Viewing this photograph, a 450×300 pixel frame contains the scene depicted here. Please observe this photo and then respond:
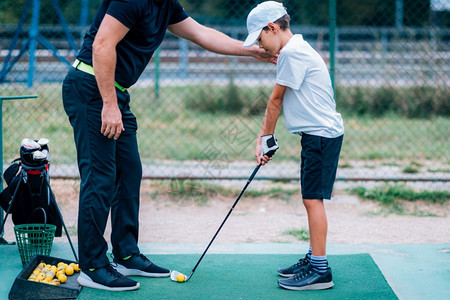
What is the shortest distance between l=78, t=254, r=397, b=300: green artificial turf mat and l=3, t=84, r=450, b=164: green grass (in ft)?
10.7

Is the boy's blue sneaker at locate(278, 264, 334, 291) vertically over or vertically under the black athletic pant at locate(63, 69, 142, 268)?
under

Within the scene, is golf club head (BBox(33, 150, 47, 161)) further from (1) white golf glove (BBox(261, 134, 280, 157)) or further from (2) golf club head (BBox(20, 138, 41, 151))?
(1) white golf glove (BBox(261, 134, 280, 157))

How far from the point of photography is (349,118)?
995 centimetres

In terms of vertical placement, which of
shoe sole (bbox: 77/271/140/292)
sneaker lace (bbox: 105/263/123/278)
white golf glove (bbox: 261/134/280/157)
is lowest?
shoe sole (bbox: 77/271/140/292)

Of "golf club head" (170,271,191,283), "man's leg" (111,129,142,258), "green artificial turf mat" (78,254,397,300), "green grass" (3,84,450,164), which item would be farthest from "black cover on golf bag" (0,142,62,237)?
"green grass" (3,84,450,164)

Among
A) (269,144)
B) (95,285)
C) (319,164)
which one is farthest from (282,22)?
(95,285)

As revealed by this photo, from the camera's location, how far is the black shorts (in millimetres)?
3629

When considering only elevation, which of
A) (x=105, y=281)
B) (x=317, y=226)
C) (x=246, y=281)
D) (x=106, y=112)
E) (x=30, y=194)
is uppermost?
(x=106, y=112)

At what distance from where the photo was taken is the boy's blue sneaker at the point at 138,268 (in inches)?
154

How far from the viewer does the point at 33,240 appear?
409 cm

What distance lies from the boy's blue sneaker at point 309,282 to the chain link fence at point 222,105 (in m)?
2.74

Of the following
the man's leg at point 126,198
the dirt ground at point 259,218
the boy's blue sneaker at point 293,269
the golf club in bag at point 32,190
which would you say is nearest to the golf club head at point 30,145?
the golf club in bag at point 32,190

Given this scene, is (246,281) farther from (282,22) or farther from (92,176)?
(282,22)

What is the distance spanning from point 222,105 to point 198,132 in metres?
0.84
